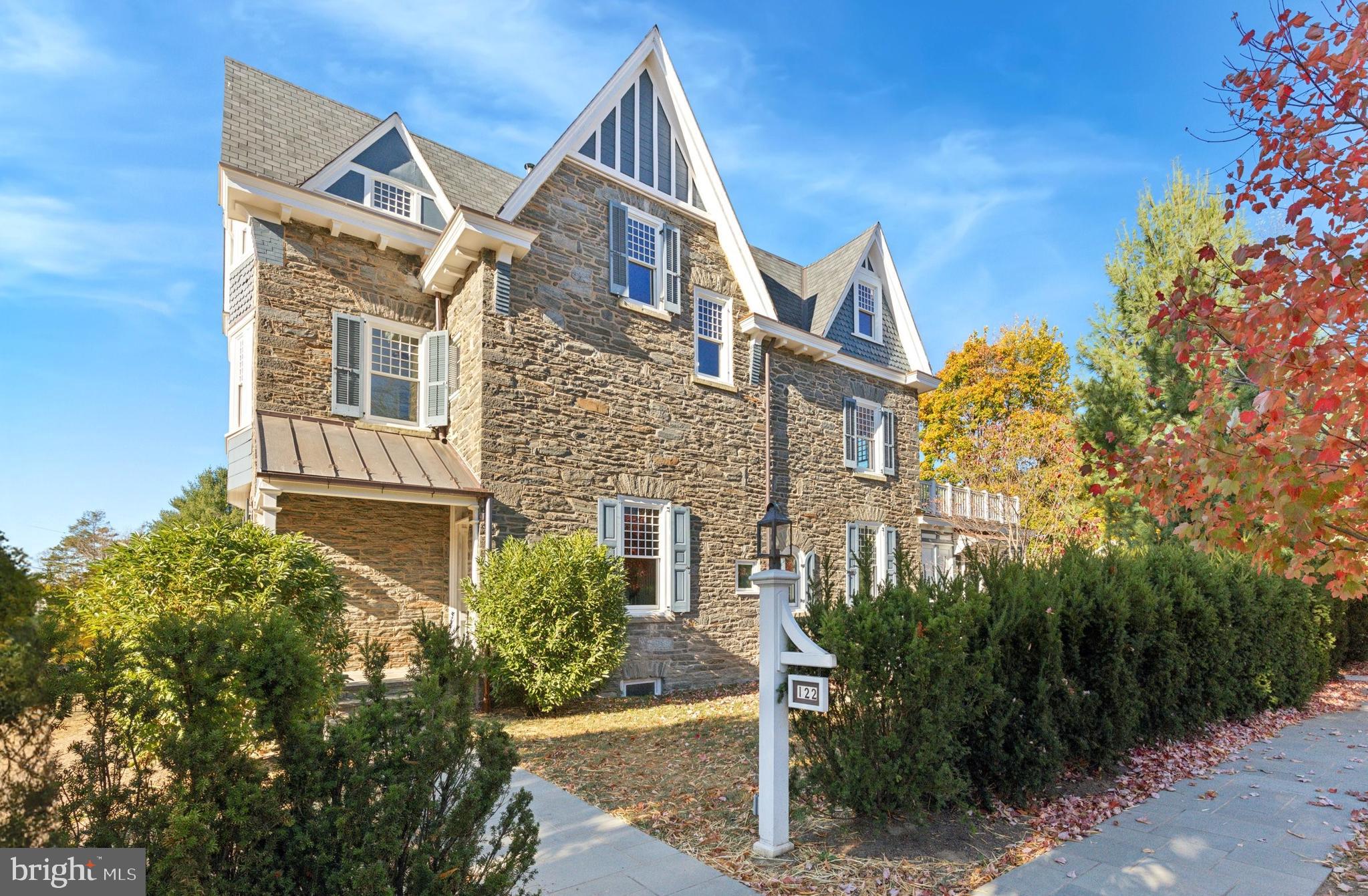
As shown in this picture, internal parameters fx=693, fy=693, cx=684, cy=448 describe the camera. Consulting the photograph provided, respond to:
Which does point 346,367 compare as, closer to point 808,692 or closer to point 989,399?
point 808,692

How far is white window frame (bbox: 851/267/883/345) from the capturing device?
628 inches

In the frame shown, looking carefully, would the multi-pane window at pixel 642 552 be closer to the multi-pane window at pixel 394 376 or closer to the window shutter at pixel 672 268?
the window shutter at pixel 672 268

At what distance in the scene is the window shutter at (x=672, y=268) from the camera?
40.2 ft

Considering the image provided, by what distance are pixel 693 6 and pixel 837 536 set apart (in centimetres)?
1041

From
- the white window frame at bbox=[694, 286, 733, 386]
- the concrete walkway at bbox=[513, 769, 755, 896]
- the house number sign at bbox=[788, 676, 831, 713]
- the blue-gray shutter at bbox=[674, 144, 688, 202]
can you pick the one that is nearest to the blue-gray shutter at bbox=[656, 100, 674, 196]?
the blue-gray shutter at bbox=[674, 144, 688, 202]

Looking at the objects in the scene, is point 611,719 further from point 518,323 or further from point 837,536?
point 837,536

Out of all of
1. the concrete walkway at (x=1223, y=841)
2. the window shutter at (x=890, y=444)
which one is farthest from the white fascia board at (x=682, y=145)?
the concrete walkway at (x=1223, y=841)

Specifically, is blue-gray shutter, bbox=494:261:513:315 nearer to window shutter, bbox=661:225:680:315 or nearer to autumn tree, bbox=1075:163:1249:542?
window shutter, bbox=661:225:680:315

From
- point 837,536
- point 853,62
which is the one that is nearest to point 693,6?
point 853,62

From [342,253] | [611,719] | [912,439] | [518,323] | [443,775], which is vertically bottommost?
[611,719]

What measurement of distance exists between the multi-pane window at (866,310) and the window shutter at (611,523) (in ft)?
25.6

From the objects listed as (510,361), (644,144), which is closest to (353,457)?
(510,361)

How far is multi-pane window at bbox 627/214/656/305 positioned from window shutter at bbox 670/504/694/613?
373 cm

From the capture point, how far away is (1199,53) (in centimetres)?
507
